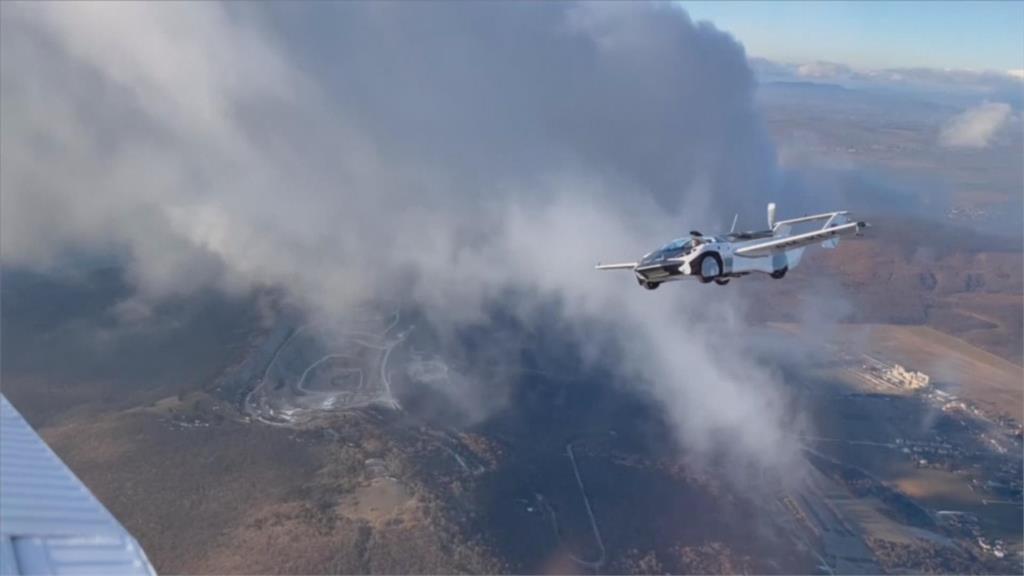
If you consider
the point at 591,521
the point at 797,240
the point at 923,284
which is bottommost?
the point at 591,521

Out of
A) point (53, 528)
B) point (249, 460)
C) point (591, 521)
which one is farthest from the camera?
point (249, 460)

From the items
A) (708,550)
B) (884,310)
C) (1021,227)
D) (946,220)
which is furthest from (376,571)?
(1021,227)

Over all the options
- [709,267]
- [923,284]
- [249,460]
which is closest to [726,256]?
[709,267]

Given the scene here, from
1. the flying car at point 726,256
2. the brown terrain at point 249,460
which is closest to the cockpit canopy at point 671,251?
the flying car at point 726,256

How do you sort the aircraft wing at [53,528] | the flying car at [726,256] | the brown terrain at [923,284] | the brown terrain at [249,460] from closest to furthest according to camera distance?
the aircraft wing at [53,528], the flying car at [726,256], the brown terrain at [249,460], the brown terrain at [923,284]

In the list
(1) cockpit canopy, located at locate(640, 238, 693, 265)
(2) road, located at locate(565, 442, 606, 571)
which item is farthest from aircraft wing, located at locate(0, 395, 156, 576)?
(2) road, located at locate(565, 442, 606, 571)

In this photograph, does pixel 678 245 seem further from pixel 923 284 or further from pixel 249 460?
pixel 923 284

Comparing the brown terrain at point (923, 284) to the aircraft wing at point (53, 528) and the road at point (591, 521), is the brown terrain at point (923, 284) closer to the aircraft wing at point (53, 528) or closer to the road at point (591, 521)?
the road at point (591, 521)
